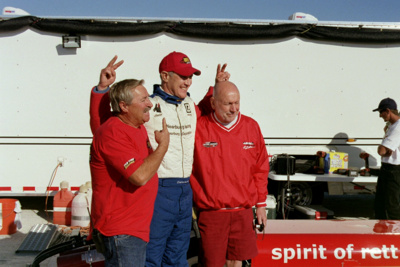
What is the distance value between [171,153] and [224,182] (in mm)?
499

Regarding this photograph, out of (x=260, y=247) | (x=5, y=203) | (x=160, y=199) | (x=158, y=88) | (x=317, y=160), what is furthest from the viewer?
(x=317, y=160)

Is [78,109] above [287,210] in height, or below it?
above

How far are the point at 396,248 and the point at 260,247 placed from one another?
4.11 ft

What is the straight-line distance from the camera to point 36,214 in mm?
7152

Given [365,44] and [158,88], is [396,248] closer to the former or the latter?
[158,88]

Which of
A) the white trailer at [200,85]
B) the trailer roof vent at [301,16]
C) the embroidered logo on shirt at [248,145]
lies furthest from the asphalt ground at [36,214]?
the trailer roof vent at [301,16]

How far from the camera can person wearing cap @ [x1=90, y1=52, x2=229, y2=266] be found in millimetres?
2924

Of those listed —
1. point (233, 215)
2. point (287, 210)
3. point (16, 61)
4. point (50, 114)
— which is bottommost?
point (287, 210)

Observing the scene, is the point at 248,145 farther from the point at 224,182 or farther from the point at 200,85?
the point at 200,85

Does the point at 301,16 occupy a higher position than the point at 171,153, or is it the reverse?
the point at 301,16

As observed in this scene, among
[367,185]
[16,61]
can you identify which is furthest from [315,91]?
[16,61]

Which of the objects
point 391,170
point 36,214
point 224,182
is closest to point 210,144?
point 224,182

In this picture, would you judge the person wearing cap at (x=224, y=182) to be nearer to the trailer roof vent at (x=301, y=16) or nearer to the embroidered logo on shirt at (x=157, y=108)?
the embroidered logo on shirt at (x=157, y=108)

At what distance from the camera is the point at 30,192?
673 cm
